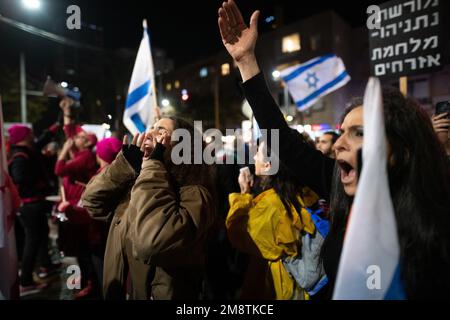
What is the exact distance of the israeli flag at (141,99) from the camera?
407 centimetres

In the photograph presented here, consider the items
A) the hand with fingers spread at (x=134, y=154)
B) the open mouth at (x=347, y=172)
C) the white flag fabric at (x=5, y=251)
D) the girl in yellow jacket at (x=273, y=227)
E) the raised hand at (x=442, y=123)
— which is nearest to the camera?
the open mouth at (x=347, y=172)

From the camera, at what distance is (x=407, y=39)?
3188 millimetres

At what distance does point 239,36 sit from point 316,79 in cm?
511

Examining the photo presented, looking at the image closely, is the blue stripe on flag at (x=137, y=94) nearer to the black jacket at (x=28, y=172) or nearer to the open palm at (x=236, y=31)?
A: the black jacket at (x=28, y=172)

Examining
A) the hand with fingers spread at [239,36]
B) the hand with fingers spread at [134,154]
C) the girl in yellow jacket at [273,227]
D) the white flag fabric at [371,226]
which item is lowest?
the girl in yellow jacket at [273,227]

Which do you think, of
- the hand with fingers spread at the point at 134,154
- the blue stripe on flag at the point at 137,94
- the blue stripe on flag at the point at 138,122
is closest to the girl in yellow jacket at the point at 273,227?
the hand with fingers spread at the point at 134,154

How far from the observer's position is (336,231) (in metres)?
1.66

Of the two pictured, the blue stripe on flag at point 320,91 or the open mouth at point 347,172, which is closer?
the open mouth at point 347,172

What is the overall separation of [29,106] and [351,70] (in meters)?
27.0

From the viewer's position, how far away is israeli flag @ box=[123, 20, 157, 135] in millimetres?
4074

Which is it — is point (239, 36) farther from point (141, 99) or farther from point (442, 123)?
point (141, 99)

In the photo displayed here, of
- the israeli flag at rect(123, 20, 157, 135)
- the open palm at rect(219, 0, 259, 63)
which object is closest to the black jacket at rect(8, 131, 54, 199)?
the israeli flag at rect(123, 20, 157, 135)

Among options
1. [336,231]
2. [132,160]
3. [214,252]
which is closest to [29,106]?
[214,252]
